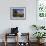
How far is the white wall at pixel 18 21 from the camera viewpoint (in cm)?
746

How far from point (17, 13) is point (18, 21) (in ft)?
1.26

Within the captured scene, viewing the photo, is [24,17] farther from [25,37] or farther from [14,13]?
[25,37]

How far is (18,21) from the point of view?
753cm

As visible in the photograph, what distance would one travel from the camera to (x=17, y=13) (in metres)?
7.51

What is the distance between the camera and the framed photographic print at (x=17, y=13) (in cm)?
748

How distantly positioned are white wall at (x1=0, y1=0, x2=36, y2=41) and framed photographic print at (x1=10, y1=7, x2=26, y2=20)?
0.47ft

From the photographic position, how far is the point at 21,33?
743 cm

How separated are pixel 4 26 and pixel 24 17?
1.05 metres

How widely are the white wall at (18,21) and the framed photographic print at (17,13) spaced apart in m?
0.14

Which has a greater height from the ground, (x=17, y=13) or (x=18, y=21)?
(x=17, y=13)

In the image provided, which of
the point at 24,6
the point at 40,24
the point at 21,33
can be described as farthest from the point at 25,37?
the point at 24,6

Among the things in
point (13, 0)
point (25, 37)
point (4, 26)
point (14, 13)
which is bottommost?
point (25, 37)

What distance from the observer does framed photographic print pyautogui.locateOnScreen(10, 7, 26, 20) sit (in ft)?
24.5

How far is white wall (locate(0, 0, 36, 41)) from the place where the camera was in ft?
24.5
